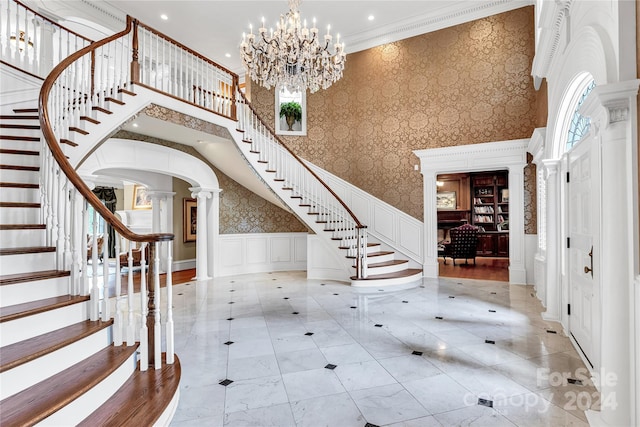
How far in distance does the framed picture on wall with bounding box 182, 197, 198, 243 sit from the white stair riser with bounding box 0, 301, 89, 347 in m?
6.59

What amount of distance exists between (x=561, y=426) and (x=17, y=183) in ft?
16.6

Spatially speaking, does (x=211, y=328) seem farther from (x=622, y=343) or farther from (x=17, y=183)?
(x=622, y=343)

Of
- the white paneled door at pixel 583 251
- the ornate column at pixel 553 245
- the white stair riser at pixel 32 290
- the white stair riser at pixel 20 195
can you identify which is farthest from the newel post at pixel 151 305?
the ornate column at pixel 553 245

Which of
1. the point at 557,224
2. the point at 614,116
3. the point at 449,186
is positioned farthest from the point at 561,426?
the point at 449,186

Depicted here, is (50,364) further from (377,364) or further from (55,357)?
(377,364)

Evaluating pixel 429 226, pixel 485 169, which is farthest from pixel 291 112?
pixel 485 169

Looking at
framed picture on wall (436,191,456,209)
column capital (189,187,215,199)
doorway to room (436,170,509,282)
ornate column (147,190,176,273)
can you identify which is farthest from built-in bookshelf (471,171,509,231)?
ornate column (147,190,176,273)

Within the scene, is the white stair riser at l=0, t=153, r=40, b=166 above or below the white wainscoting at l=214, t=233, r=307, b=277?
above

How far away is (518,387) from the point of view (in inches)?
94.0

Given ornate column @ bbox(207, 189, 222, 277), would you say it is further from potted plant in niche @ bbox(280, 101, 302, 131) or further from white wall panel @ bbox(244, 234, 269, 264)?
potted plant in niche @ bbox(280, 101, 302, 131)

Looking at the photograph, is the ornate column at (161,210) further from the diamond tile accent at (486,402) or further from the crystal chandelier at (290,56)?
the diamond tile accent at (486,402)

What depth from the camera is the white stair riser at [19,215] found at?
286 centimetres

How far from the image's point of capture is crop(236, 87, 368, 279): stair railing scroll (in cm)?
639

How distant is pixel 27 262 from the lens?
253 centimetres
